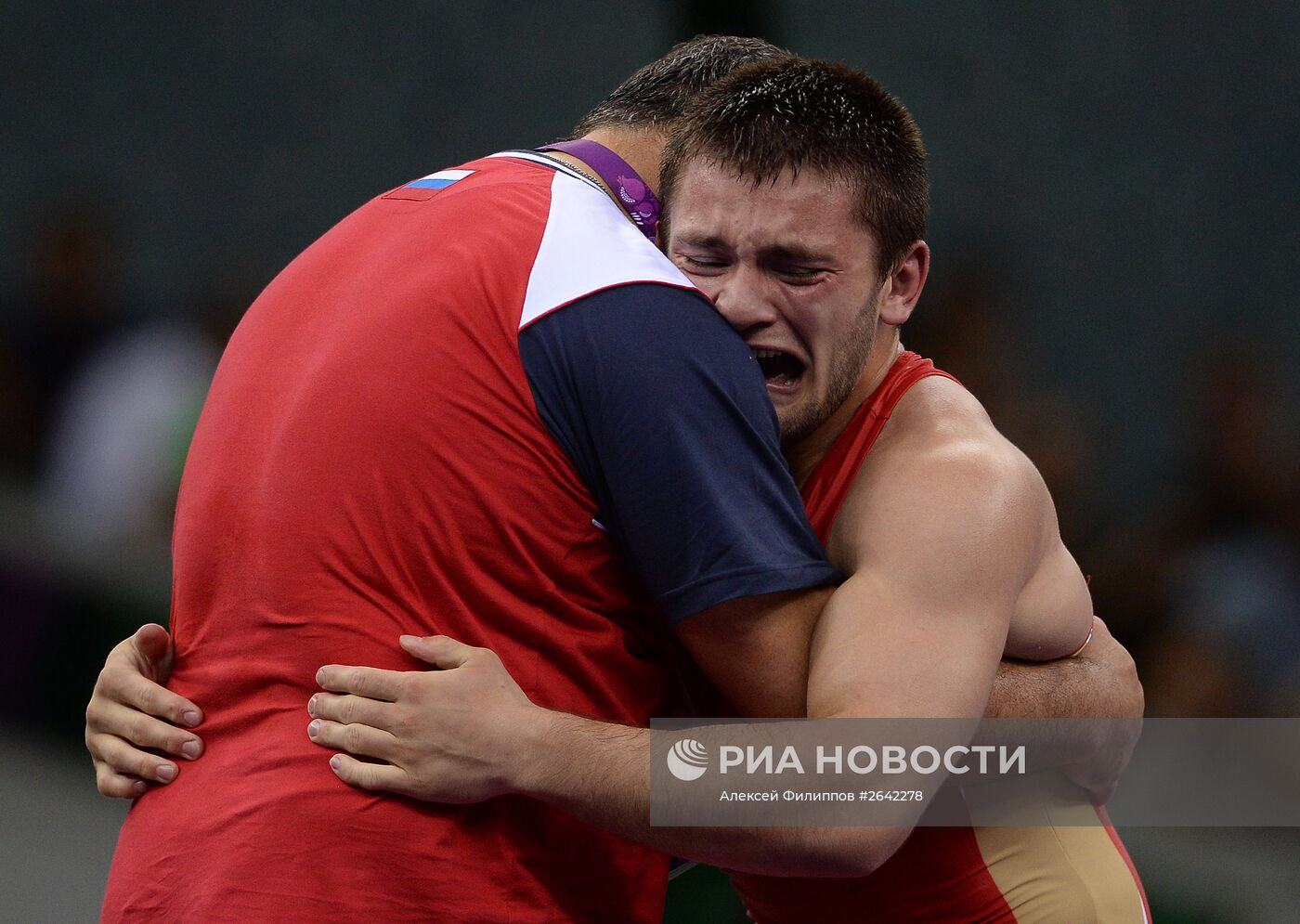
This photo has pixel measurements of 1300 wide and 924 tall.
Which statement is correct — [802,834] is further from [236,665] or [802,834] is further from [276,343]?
[276,343]

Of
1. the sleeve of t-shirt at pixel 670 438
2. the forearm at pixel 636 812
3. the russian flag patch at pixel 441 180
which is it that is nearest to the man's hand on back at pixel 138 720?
the forearm at pixel 636 812

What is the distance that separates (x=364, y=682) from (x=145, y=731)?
321 mm

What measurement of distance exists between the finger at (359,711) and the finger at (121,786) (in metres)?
0.31

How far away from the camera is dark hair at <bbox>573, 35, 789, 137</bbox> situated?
232 centimetres

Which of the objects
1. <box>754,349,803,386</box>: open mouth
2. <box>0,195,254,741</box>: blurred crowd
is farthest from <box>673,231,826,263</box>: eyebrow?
<box>0,195,254,741</box>: blurred crowd

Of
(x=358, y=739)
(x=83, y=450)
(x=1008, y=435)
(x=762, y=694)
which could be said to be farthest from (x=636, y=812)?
(x=83, y=450)

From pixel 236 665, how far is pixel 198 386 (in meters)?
3.42

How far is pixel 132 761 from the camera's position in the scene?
1.81 meters

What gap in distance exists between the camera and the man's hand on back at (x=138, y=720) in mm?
1789

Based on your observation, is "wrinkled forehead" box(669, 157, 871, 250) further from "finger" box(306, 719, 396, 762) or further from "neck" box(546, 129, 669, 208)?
"finger" box(306, 719, 396, 762)

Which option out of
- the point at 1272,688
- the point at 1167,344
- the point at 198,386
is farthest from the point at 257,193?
the point at 1272,688

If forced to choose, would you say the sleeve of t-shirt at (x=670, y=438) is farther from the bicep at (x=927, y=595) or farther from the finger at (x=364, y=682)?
the finger at (x=364, y=682)

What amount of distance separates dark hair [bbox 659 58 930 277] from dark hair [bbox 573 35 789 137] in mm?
70

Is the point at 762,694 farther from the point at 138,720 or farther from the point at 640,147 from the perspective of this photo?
the point at 640,147
